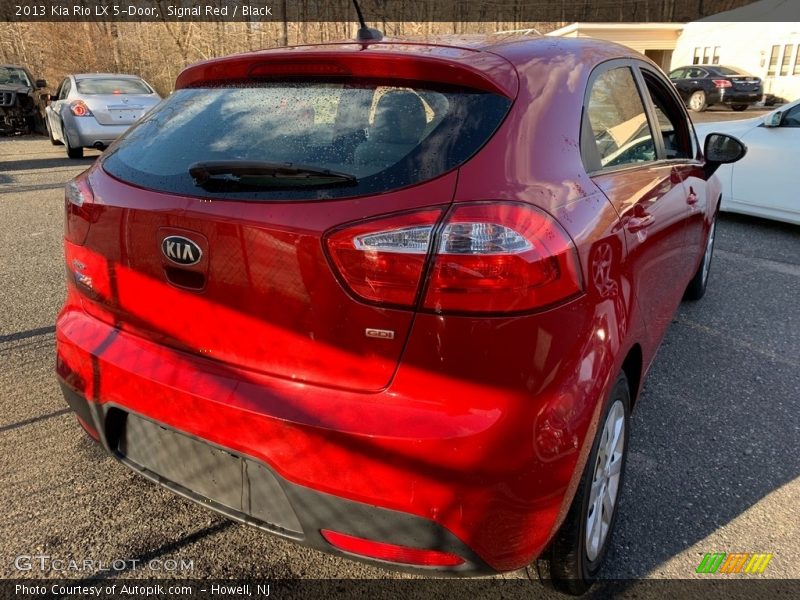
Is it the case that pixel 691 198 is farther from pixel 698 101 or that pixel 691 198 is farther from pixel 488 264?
pixel 698 101

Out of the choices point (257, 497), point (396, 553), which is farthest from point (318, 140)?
point (396, 553)

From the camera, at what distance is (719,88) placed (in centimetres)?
2219

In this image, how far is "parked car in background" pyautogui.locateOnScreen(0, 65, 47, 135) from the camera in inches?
632

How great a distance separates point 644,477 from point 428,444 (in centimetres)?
147

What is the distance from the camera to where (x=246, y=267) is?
1.61m

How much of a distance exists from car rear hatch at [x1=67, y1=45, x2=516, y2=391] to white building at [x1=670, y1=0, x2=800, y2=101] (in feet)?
91.2

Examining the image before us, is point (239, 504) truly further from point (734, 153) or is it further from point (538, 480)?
point (734, 153)

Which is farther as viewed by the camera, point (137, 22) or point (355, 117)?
point (137, 22)

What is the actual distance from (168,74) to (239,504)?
2064cm

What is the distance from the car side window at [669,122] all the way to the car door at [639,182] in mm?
225

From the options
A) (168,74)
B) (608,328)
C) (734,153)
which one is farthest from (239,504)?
(168,74)

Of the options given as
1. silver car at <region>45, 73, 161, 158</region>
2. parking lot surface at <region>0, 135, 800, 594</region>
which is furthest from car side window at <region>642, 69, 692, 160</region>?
silver car at <region>45, 73, 161, 158</region>

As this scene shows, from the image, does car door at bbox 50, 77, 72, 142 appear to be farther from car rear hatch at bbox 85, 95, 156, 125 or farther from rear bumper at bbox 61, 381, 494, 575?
rear bumper at bbox 61, 381, 494, 575

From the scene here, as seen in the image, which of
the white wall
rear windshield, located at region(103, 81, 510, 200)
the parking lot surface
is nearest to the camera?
rear windshield, located at region(103, 81, 510, 200)
